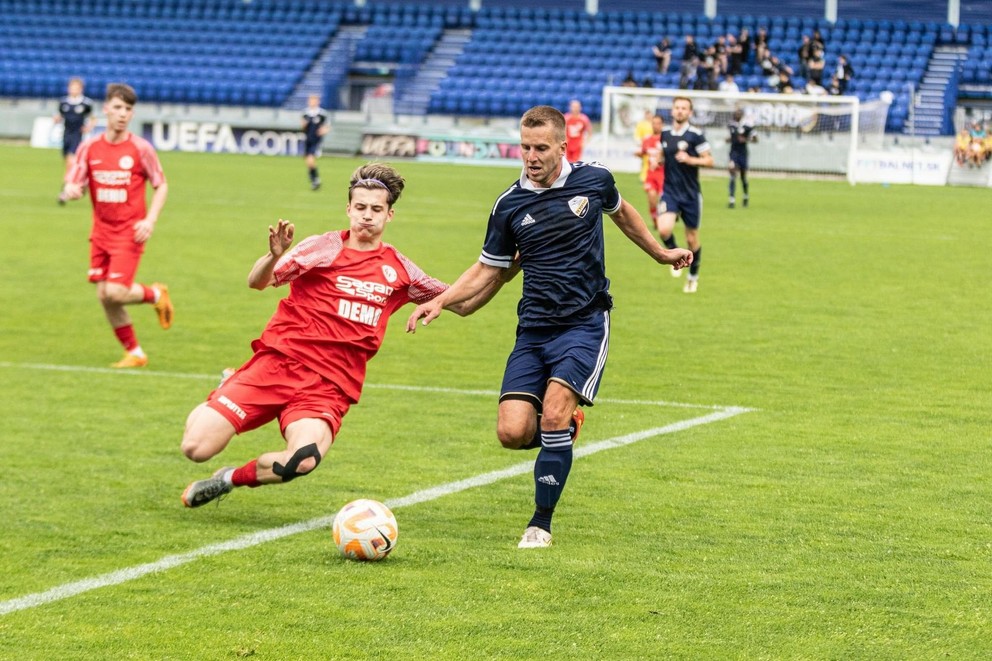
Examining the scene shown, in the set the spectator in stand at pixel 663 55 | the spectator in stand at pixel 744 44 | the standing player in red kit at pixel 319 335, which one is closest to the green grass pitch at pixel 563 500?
the standing player in red kit at pixel 319 335

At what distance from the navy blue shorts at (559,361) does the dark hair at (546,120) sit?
2.88ft

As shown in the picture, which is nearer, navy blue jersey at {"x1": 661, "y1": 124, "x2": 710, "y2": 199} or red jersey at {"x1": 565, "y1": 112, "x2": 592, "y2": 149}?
navy blue jersey at {"x1": 661, "y1": 124, "x2": 710, "y2": 199}

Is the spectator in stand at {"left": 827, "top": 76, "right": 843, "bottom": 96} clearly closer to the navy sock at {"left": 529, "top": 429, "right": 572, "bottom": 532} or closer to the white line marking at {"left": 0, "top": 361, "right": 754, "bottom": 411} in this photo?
the white line marking at {"left": 0, "top": 361, "right": 754, "bottom": 411}

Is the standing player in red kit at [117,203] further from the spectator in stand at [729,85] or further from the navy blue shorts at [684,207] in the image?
the spectator in stand at [729,85]

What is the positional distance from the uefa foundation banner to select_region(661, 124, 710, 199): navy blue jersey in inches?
927

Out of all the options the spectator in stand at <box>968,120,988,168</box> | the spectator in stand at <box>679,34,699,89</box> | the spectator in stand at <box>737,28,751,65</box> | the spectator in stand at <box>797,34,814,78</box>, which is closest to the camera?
the spectator in stand at <box>968,120,988,168</box>

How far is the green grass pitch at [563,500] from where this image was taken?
5.31 m

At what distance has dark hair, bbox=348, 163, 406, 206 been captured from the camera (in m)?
6.93


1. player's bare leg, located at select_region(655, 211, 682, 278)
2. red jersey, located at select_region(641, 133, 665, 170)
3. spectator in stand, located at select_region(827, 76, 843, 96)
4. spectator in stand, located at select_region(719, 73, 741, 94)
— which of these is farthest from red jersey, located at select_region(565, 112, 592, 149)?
player's bare leg, located at select_region(655, 211, 682, 278)

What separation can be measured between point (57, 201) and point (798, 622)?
23164mm

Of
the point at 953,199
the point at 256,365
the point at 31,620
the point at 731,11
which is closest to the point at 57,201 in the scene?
the point at 953,199

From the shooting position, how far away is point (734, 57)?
1702 inches

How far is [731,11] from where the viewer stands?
5056 centimetres

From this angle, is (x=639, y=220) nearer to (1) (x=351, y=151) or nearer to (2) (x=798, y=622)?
(2) (x=798, y=622)
